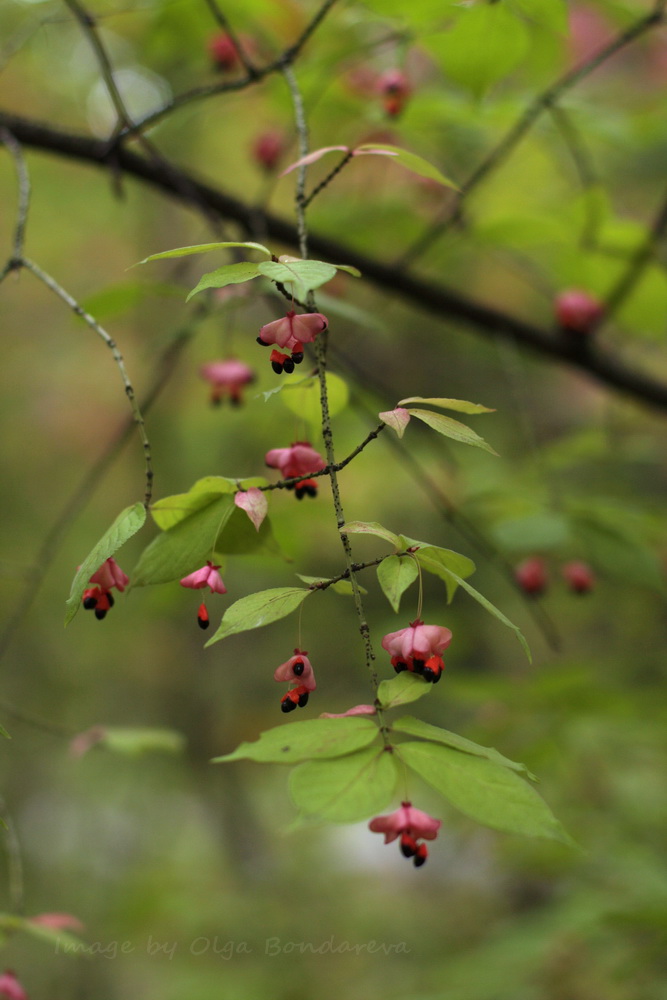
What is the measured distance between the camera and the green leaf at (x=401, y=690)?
24.5 inches

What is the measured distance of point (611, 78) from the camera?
4.86m

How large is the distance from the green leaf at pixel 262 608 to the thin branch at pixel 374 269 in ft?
2.91

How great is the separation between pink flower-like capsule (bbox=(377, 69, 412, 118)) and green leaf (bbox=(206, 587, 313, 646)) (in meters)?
1.09

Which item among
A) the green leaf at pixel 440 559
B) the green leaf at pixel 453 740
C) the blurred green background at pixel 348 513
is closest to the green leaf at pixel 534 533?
the blurred green background at pixel 348 513

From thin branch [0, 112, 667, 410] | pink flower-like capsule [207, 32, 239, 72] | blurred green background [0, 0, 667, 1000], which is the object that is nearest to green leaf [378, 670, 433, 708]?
blurred green background [0, 0, 667, 1000]

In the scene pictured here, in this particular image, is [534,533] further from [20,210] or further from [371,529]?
[20,210]

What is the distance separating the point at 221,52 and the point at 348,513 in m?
2.03

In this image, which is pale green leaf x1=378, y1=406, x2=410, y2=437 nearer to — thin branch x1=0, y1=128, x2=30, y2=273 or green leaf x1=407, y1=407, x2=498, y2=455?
green leaf x1=407, y1=407, x2=498, y2=455

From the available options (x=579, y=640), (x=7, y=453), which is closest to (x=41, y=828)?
(x=7, y=453)

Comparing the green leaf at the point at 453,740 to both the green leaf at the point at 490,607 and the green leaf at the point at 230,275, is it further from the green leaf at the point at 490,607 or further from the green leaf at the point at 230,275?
the green leaf at the point at 230,275

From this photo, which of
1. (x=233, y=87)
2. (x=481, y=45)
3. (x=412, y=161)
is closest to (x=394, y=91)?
(x=481, y=45)

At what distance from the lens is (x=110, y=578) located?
78 cm

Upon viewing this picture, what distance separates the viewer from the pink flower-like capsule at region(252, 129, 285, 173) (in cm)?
194

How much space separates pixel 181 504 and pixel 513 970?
1998mm
